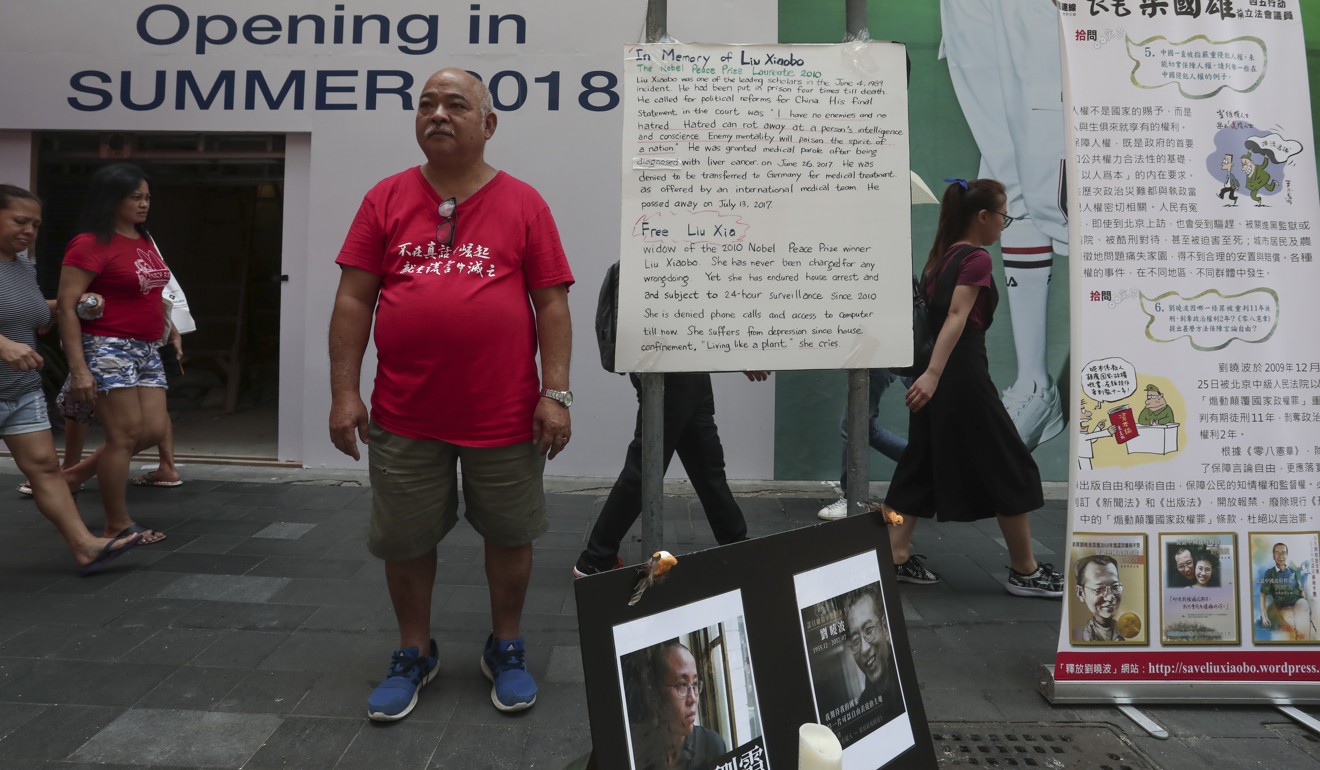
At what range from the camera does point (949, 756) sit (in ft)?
8.05

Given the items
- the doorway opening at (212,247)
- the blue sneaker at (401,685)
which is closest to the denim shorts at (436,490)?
the blue sneaker at (401,685)

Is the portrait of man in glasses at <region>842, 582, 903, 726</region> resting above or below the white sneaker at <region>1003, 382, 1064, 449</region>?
below

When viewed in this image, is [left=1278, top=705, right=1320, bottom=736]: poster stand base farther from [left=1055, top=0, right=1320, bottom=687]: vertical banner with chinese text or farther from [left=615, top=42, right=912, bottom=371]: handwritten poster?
[left=615, top=42, right=912, bottom=371]: handwritten poster

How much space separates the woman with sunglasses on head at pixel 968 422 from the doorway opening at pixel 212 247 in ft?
15.0

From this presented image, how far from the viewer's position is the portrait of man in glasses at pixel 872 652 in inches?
72.3

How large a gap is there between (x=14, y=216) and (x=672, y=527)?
342 cm

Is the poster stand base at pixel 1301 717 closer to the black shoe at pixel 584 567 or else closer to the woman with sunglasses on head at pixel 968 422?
the woman with sunglasses on head at pixel 968 422

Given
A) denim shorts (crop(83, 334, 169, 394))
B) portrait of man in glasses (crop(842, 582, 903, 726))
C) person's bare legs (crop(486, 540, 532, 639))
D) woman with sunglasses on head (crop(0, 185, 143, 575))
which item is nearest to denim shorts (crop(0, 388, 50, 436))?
woman with sunglasses on head (crop(0, 185, 143, 575))

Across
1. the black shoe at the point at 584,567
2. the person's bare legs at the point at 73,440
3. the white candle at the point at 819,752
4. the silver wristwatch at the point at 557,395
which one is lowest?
the black shoe at the point at 584,567

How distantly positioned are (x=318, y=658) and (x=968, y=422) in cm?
275

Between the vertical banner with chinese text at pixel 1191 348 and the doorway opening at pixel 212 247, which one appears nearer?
the vertical banner with chinese text at pixel 1191 348

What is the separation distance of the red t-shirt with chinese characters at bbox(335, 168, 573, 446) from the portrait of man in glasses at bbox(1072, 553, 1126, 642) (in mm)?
1842

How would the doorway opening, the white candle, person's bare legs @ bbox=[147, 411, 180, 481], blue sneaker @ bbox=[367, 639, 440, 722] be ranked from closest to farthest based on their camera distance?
the white candle, blue sneaker @ bbox=[367, 639, 440, 722], person's bare legs @ bbox=[147, 411, 180, 481], the doorway opening

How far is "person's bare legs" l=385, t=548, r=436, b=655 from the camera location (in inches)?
106
